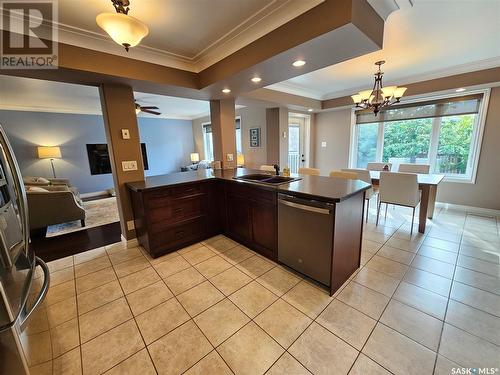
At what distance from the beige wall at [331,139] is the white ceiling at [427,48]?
961mm

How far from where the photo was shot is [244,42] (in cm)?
216

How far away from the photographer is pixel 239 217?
2.79m

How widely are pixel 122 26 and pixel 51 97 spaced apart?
15.2 ft

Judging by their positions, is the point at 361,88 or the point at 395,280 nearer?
the point at 395,280


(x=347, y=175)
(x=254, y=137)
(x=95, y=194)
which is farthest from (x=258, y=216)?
(x=95, y=194)

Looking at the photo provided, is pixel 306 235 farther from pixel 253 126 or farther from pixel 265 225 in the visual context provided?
pixel 253 126

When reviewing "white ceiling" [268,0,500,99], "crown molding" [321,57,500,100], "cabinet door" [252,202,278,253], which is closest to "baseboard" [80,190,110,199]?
"cabinet door" [252,202,278,253]

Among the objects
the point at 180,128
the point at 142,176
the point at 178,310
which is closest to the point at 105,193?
the point at 180,128

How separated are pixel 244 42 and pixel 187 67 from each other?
1.00m

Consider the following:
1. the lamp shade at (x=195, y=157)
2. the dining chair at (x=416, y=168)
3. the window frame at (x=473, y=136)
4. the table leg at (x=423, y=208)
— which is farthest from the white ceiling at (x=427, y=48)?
the lamp shade at (x=195, y=157)

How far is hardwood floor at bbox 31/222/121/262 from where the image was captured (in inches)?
110

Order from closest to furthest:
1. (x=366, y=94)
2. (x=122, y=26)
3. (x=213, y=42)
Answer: (x=122, y=26), (x=213, y=42), (x=366, y=94)

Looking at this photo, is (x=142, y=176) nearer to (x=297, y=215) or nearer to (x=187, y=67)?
(x=187, y=67)

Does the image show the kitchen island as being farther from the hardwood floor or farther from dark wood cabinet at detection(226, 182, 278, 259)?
the hardwood floor
